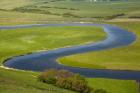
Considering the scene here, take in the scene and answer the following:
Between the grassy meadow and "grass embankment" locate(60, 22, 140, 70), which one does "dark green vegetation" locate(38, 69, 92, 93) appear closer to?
the grassy meadow

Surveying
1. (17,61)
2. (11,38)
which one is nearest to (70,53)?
(17,61)

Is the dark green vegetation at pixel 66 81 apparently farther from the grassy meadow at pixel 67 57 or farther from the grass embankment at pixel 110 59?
the grass embankment at pixel 110 59

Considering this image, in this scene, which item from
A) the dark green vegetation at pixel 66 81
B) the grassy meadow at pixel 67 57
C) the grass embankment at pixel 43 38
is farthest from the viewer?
the grass embankment at pixel 43 38

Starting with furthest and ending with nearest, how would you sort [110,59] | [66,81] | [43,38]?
[43,38] < [110,59] < [66,81]

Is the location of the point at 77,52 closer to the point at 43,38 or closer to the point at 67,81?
the point at 43,38

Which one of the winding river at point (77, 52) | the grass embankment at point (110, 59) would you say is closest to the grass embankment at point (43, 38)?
the winding river at point (77, 52)

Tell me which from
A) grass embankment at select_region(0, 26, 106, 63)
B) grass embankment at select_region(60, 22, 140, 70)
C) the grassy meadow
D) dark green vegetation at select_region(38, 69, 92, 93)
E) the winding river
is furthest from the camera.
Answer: grass embankment at select_region(0, 26, 106, 63)

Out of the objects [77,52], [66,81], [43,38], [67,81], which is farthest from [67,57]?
[67,81]

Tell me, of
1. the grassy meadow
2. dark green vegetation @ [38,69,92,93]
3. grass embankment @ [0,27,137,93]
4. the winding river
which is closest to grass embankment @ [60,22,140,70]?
the grassy meadow
